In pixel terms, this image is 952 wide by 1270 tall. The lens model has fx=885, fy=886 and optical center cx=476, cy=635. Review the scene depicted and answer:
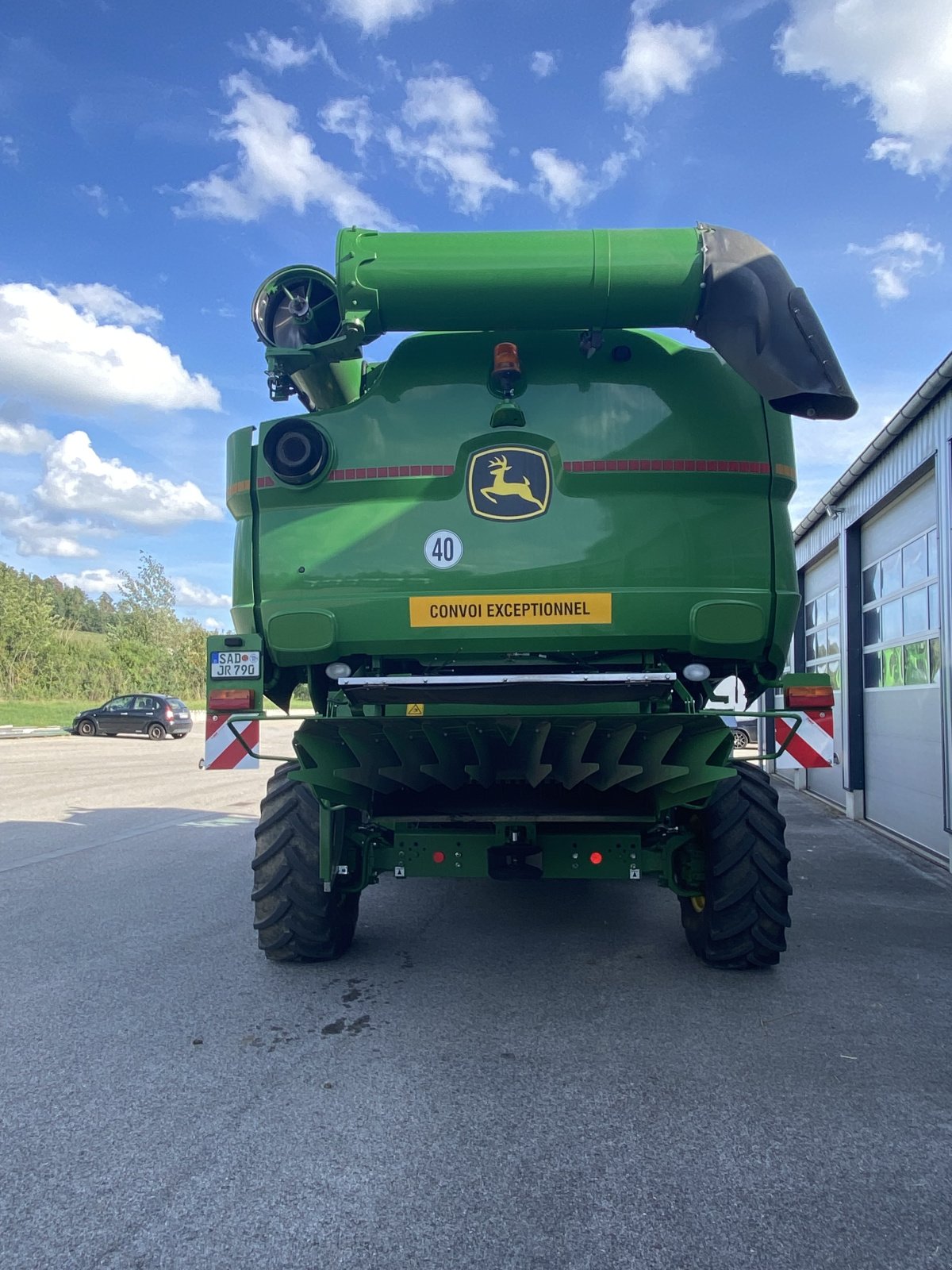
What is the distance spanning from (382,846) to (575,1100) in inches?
69.7

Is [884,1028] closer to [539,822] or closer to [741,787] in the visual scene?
[741,787]

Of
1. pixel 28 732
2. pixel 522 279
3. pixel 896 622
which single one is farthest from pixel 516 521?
pixel 28 732

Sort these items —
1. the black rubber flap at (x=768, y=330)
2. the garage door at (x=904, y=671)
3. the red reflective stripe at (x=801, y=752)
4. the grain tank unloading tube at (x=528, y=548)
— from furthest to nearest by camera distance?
1. the garage door at (x=904, y=671)
2. the red reflective stripe at (x=801, y=752)
3. the grain tank unloading tube at (x=528, y=548)
4. the black rubber flap at (x=768, y=330)

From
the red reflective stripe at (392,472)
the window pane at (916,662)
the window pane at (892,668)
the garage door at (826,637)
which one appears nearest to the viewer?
the red reflective stripe at (392,472)

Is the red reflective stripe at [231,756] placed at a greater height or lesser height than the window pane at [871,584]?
lesser

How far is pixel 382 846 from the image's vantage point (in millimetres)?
4629

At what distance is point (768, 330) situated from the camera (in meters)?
4.06

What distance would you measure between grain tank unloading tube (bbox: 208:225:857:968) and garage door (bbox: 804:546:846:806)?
23.5ft

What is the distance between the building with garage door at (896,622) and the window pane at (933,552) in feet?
0.05

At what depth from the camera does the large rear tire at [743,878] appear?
446 centimetres

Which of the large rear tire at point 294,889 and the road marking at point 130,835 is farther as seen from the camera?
the road marking at point 130,835

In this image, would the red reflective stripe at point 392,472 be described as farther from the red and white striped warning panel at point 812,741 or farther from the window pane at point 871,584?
the window pane at point 871,584

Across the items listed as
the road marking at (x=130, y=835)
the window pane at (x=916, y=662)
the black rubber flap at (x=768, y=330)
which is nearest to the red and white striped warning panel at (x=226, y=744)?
the black rubber flap at (x=768, y=330)

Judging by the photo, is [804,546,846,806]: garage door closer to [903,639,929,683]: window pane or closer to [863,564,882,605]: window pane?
[863,564,882,605]: window pane
